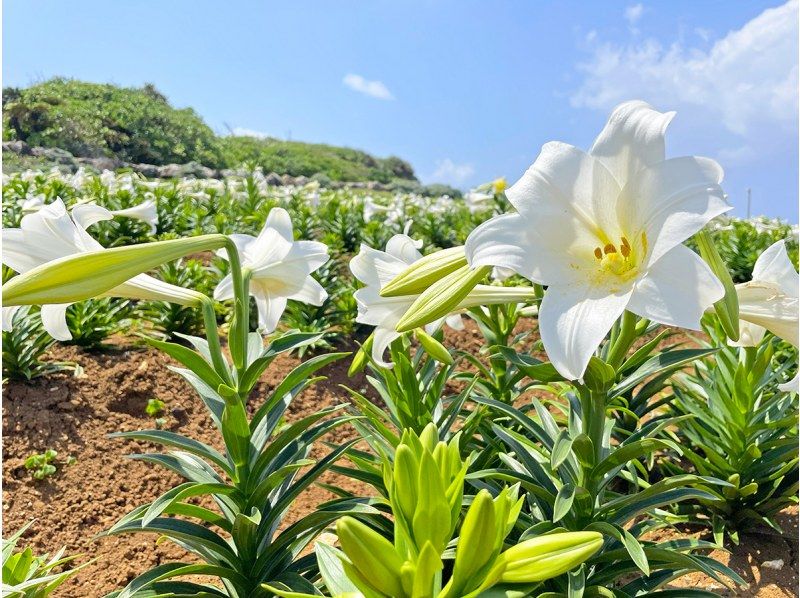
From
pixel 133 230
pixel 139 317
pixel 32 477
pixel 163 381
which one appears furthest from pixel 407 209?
pixel 32 477

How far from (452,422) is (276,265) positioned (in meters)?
0.70

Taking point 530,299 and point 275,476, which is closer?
point 530,299

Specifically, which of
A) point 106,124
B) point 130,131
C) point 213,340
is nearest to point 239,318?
point 213,340

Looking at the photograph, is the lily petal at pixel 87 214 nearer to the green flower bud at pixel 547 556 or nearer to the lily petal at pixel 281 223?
the lily petal at pixel 281 223

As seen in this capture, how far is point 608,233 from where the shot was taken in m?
1.05

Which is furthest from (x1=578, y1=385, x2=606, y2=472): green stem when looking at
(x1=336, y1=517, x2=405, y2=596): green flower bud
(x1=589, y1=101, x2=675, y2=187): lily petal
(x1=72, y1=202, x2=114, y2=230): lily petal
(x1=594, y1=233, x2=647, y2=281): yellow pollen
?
(x1=72, y1=202, x2=114, y2=230): lily petal

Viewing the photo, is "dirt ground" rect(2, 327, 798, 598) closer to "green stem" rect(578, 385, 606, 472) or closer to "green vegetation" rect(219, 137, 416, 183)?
"green stem" rect(578, 385, 606, 472)

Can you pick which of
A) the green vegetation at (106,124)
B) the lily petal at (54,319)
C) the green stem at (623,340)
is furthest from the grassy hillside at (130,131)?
the green stem at (623,340)

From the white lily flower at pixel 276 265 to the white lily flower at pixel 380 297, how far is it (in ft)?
0.36

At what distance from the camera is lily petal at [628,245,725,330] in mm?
871

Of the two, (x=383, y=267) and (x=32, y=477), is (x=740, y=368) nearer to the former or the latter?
(x=383, y=267)

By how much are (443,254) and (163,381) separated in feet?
8.40

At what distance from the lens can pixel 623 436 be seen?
2.71 m

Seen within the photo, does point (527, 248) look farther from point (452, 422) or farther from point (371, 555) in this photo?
point (452, 422)
